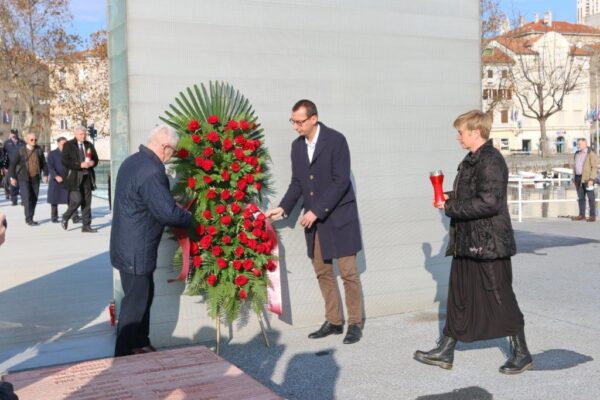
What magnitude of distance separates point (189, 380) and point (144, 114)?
2.98 metres

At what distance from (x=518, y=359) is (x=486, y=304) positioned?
1.53ft

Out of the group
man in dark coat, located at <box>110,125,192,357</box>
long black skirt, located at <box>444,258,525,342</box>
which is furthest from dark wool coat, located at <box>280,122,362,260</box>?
man in dark coat, located at <box>110,125,192,357</box>

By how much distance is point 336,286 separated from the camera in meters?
6.79

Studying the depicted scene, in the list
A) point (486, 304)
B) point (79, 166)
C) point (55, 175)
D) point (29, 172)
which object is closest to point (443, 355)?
point (486, 304)

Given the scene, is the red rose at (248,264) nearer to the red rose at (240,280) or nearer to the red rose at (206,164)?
the red rose at (240,280)

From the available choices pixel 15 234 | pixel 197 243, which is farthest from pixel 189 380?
pixel 15 234

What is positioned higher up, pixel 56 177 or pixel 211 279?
pixel 56 177

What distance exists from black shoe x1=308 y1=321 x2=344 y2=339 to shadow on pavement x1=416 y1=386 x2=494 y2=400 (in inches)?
66.9

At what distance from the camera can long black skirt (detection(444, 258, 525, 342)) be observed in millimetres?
5543

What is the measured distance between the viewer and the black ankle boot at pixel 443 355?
5699 millimetres

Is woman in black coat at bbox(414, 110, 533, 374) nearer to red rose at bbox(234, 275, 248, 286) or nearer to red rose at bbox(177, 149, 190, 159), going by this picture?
red rose at bbox(234, 275, 248, 286)

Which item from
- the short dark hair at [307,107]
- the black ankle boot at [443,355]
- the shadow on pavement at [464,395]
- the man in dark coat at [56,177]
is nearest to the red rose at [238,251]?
the short dark hair at [307,107]

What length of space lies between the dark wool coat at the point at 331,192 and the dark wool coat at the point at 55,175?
10803 mm

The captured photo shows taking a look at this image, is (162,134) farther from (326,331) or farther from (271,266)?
(326,331)
